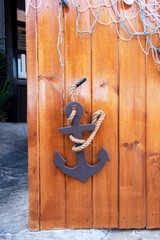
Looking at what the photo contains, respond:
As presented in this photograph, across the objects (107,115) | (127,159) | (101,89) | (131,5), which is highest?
(131,5)

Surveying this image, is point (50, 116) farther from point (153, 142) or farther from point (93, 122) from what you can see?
point (153, 142)

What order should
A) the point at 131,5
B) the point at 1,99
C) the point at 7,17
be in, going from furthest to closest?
the point at 7,17 → the point at 1,99 → the point at 131,5

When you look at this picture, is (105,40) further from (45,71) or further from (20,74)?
(20,74)

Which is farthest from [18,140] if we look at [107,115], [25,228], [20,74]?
[107,115]

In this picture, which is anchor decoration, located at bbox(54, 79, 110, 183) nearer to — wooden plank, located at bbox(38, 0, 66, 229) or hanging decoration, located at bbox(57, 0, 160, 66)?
wooden plank, located at bbox(38, 0, 66, 229)

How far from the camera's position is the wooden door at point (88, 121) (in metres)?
0.88

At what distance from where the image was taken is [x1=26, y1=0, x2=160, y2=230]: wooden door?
881mm

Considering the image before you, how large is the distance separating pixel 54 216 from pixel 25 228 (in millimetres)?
162

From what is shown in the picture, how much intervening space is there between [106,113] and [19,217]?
75 centimetres

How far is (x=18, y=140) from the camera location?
252 centimetres

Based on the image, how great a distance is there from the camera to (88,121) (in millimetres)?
902

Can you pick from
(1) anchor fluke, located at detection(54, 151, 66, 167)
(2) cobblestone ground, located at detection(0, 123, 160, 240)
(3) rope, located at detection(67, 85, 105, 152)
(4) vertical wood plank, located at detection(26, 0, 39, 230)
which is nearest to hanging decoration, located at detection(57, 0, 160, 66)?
(4) vertical wood plank, located at detection(26, 0, 39, 230)

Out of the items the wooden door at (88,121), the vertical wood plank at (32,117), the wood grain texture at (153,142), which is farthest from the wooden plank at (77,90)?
the wood grain texture at (153,142)

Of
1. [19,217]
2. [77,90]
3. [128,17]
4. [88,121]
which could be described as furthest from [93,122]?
[19,217]
